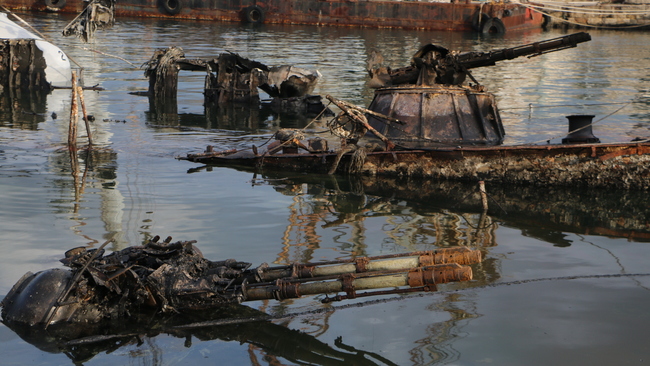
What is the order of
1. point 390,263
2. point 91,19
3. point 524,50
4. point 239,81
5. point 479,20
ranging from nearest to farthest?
point 390,263 → point 524,50 → point 91,19 → point 239,81 → point 479,20

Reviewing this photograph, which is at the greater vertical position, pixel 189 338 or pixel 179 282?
pixel 179 282

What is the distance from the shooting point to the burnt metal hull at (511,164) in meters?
16.5

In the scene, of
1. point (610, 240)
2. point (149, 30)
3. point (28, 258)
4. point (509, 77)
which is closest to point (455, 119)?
point (610, 240)

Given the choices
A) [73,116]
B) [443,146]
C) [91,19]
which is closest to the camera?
[73,116]

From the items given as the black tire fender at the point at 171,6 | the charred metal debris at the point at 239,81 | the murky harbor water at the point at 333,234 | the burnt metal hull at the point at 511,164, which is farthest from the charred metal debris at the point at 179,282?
the black tire fender at the point at 171,6

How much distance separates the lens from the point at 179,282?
9.23 meters

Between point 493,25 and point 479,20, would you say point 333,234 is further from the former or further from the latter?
point 479,20

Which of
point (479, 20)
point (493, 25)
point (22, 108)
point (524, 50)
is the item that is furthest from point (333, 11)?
point (524, 50)

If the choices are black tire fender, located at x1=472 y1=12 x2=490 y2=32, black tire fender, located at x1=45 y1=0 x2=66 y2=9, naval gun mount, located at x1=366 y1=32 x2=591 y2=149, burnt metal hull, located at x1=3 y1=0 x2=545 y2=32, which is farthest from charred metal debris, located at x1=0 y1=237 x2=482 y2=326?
black tire fender, located at x1=45 y1=0 x2=66 y2=9

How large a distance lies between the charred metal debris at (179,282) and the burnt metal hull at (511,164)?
27.7ft

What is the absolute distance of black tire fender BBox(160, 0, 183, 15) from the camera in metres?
66.4

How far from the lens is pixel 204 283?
360 inches

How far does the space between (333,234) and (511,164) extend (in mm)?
5584

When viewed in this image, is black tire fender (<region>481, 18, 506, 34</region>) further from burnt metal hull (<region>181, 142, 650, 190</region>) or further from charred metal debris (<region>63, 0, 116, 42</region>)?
burnt metal hull (<region>181, 142, 650, 190</region>)
